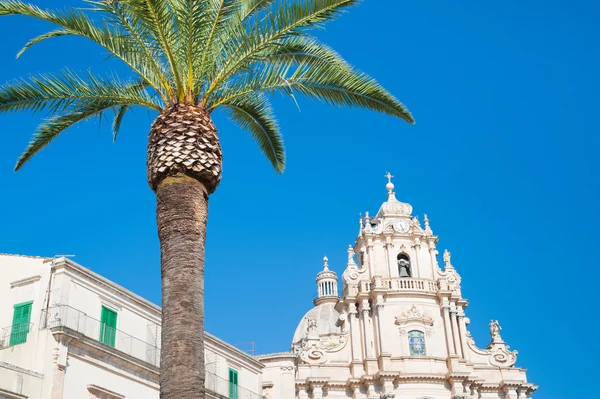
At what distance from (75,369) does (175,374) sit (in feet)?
47.7

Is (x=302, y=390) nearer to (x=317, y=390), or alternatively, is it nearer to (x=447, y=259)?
(x=317, y=390)

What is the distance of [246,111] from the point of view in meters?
16.5

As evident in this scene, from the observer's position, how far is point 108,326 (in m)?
27.0

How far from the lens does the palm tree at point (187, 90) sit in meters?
12.2

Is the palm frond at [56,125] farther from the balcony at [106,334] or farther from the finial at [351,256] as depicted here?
the finial at [351,256]

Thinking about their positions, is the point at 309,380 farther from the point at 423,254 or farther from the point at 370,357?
the point at 423,254

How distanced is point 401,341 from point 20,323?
1147 inches

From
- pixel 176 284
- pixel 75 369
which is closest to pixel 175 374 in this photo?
pixel 176 284

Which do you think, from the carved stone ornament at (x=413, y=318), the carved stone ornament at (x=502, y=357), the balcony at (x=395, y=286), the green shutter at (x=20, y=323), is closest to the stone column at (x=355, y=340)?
the balcony at (x=395, y=286)

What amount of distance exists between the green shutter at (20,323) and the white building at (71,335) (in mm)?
34

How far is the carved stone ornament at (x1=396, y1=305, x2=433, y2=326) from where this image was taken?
163 feet

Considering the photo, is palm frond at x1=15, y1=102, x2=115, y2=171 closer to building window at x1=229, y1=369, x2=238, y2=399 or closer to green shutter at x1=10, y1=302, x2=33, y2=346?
green shutter at x1=10, y1=302, x2=33, y2=346

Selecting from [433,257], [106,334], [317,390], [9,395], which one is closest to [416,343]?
[433,257]

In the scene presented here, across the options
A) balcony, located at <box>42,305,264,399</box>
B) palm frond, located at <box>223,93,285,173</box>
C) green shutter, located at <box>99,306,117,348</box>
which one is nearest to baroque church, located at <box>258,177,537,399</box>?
balcony, located at <box>42,305,264,399</box>
